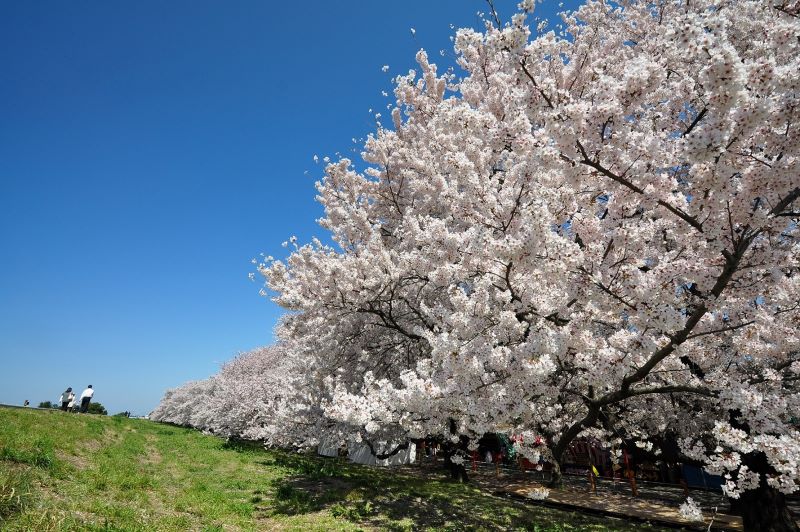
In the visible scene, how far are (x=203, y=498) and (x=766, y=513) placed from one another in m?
12.0

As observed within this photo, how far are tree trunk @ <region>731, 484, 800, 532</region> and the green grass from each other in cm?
220

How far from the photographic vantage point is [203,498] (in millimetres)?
8570

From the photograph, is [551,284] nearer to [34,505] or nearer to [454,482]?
[34,505]

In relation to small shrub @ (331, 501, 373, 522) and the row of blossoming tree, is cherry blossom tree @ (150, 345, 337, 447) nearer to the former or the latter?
small shrub @ (331, 501, 373, 522)

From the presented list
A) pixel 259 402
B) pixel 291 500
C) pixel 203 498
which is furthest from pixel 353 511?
pixel 259 402

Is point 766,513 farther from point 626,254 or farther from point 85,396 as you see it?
point 85,396

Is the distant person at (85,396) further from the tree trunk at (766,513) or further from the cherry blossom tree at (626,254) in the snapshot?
the tree trunk at (766,513)

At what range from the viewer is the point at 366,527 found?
25.2ft

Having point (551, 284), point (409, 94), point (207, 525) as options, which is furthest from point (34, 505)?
Result: point (409, 94)

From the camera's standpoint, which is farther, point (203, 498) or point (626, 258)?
point (203, 498)

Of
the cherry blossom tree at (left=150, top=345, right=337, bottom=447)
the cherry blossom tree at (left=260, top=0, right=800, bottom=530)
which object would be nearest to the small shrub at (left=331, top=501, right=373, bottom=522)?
the cherry blossom tree at (left=260, top=0, right=800, bottom=530)

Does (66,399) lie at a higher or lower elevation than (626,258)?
lower

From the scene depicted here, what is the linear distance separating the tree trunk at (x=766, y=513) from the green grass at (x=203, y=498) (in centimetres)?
220

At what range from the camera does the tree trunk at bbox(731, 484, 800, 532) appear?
28.5 ft
